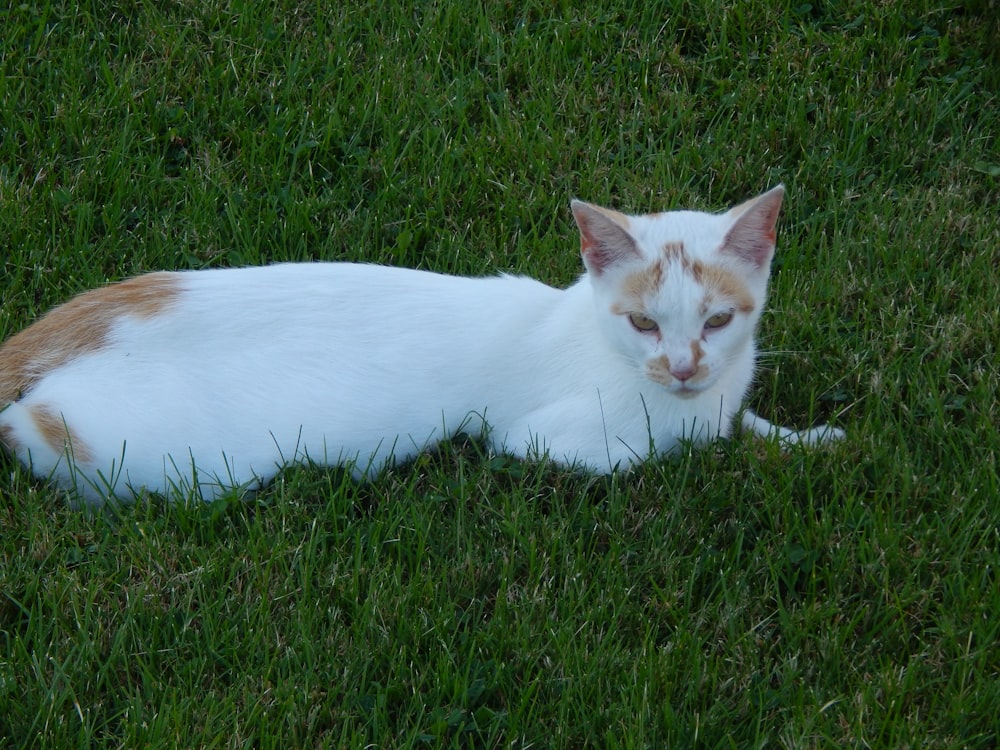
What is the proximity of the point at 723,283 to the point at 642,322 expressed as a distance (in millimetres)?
227

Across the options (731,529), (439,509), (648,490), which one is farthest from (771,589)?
(439,509)

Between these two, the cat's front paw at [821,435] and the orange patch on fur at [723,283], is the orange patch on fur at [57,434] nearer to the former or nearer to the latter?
the orange patch on fur at [723,283]

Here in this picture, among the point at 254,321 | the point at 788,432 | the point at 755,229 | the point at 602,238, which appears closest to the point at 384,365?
the point at 254,321

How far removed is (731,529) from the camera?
9.69 feet

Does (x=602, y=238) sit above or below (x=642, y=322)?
above

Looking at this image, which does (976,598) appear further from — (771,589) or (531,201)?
(531,201)

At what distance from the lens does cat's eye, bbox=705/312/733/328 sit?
116 inches

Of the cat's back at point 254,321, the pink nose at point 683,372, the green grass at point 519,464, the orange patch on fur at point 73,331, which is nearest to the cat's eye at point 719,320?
the pink nose at point 683,372

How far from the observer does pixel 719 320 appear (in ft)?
9.69

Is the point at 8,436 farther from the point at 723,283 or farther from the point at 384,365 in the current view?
the point at 723,283

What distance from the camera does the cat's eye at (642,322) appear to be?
297 centimetres

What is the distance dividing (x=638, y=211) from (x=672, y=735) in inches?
84.0

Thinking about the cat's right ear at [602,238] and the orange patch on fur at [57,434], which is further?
the orange patch on fur at [57,434]

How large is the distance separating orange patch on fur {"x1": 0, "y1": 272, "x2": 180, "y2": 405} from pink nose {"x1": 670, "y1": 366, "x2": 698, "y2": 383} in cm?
137
